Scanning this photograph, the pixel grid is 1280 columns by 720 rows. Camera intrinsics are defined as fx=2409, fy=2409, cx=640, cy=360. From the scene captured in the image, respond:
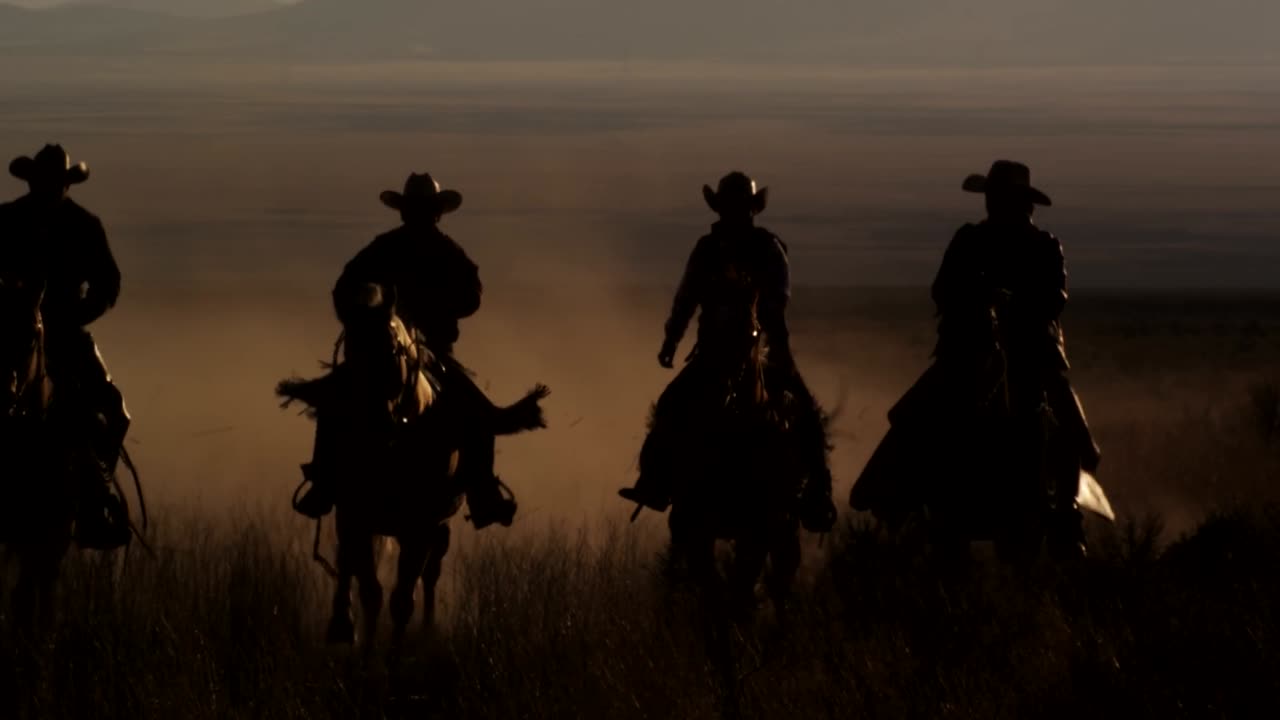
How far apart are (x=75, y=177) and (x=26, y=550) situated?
2.01 m

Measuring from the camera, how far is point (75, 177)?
1291cm

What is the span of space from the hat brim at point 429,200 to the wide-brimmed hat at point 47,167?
1770 millimetres

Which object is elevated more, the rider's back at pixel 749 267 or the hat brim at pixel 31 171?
the hat brim at pixel 31 171

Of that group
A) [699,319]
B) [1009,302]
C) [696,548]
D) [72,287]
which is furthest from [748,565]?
[72,287]

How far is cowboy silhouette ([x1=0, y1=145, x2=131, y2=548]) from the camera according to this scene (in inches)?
495

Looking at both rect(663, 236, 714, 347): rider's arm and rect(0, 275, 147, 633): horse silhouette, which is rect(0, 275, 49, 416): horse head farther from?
rect(663, 236, 714, 347): rider's arm

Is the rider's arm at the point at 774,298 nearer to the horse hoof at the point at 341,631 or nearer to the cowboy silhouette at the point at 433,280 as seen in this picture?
the cowboy silhouette at the point at 433,280

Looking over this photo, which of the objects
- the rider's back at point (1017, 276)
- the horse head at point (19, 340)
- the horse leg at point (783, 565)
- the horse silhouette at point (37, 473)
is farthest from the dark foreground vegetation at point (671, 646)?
the rider's back at point (1017, 276)

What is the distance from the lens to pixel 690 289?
1316 centimetres

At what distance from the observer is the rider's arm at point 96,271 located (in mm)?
12719

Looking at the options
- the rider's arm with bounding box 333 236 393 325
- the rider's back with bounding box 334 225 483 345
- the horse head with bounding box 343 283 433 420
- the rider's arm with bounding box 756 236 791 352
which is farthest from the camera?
the rider's back with bounding box 334 225 483 345

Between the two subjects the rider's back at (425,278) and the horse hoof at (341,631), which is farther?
the rider's back at (425,278)

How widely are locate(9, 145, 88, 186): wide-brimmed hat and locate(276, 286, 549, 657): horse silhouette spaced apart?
1685 mm

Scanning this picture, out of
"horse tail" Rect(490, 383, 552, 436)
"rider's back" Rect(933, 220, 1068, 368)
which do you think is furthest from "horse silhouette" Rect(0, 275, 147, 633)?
"rider's back" Rect(933, 220, 1068, 368)
